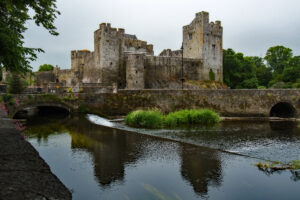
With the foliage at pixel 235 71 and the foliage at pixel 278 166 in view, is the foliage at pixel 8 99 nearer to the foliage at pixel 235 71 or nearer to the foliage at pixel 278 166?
the foliage at pixel 278 166

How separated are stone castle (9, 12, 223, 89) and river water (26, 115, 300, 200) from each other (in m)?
19.7

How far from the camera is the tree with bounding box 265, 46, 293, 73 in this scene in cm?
6394

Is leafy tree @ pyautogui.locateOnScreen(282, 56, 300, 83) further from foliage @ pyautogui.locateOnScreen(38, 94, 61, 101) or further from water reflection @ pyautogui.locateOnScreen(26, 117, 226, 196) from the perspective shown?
water reflection @ pyautogui.locateOnScreen(26, 117, 226, 196)

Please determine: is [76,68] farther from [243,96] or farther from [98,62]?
[243,96]

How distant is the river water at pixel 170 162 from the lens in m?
8.40

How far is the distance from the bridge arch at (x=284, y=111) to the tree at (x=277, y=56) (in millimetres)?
33851

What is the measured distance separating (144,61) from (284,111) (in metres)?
19.3

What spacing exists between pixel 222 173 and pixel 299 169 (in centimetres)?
308

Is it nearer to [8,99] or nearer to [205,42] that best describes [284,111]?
[205,42]

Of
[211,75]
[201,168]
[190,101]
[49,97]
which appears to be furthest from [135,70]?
[201,168]

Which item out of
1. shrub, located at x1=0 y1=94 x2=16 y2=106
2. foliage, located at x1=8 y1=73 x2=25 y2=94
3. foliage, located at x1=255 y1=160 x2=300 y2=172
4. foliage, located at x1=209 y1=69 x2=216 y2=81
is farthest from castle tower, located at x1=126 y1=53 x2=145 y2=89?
foliage, located at x1=255 y1=160 x2=300 y2=172

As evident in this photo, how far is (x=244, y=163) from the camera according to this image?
1121cm

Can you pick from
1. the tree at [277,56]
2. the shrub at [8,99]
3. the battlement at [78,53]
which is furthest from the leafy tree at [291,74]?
the shrub at [8,99]

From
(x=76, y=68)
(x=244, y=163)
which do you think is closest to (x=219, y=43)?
(x=76, y=68)
